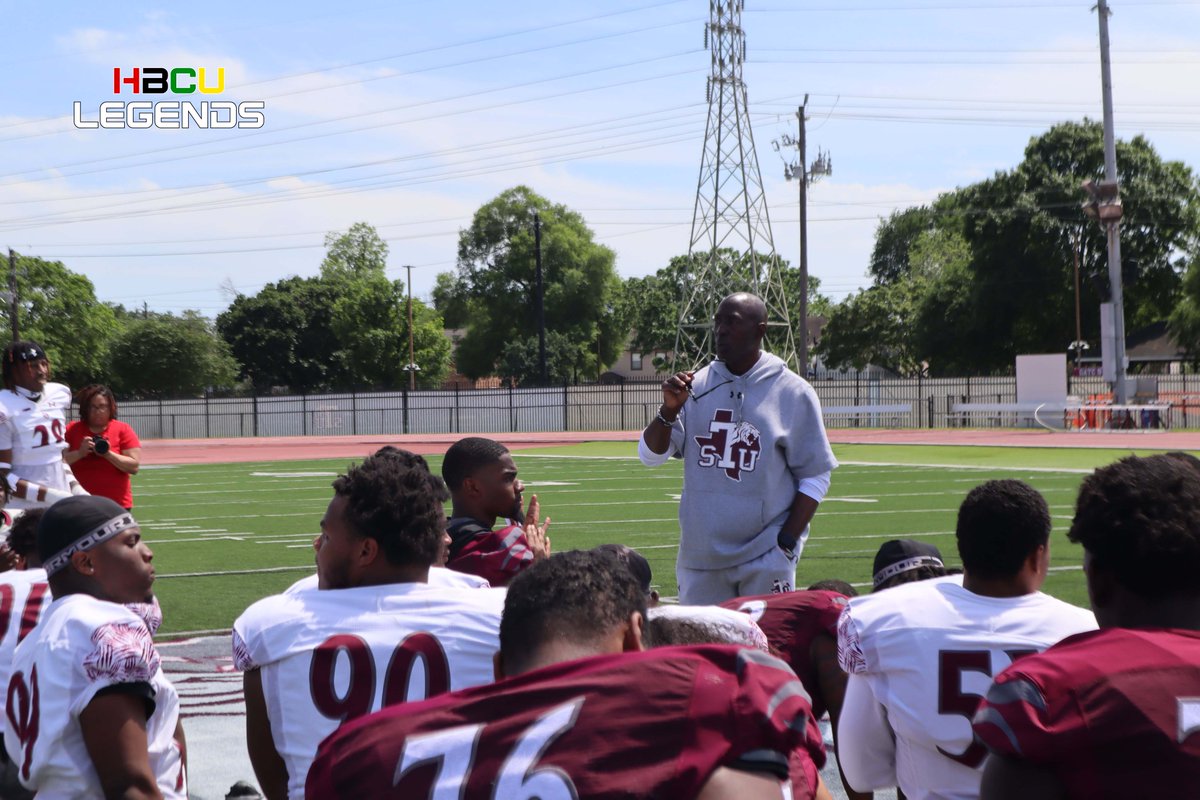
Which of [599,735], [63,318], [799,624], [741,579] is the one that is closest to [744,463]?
[741,579]

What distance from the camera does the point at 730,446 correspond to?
19.4 ft

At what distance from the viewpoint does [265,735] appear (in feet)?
10.2

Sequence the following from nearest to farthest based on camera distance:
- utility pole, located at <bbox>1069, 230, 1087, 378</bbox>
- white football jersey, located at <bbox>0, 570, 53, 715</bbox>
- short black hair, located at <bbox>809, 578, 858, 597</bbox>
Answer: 1. white football jersey, located at <bbox>0, 570, 53, 715</bbox>
2. short black hair, located at <bbox>809, 578, 858, 597</bbox>
3. utility pole, located at <bbox>1069, 230, 1087, 378</bbox>

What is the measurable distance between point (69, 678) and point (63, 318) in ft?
247

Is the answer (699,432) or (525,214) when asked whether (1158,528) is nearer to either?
(699,432)

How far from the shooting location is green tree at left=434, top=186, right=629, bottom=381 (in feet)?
281

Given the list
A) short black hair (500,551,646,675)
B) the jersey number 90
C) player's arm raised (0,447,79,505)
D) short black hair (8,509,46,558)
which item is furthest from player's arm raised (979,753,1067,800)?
player's arm raised (0,447,79,505)

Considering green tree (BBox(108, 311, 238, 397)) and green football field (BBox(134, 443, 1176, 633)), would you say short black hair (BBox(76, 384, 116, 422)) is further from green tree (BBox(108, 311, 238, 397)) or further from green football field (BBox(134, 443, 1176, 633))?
green tree (BBox(108, 311, 238, 397))

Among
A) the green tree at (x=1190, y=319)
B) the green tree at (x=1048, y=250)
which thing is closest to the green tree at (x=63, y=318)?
the green tree at (x=1048, y=250)

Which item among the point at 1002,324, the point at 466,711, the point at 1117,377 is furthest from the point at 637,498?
the point at 1002,324

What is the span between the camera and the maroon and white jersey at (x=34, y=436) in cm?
857

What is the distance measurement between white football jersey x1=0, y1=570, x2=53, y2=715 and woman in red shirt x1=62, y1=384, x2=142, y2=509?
5294 mm

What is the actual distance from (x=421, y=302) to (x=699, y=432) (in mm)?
82167

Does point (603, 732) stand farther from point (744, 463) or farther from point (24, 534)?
point (744, 463)
